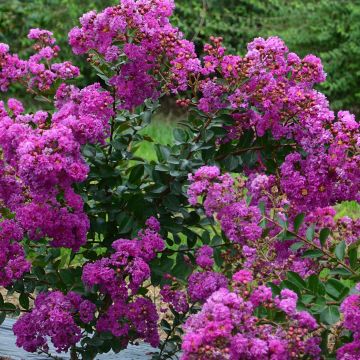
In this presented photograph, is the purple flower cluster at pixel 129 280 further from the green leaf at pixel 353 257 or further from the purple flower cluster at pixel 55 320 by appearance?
the green leaf at pixel 353 257

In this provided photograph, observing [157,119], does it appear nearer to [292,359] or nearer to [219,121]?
[219,121]

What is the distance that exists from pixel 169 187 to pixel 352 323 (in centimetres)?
80

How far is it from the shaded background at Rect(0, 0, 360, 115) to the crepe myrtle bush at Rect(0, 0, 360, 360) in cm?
571

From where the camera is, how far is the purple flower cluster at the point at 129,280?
2.40 m

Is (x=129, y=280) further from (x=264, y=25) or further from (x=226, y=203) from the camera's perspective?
(x=264, y=25)

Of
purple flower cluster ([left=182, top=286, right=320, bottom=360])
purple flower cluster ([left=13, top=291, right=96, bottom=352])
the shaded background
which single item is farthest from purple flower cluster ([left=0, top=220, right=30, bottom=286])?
the shaded background

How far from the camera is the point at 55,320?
2.46 metres

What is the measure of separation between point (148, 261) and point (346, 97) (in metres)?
6.47

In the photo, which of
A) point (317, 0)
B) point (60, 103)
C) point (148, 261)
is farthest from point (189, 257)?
point (317, 0)

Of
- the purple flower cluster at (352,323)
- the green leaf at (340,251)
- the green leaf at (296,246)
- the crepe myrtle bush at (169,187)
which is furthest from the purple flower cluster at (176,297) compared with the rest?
the purple flower cluster at (352,323)

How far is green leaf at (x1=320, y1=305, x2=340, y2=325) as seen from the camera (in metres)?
Answer: 2.15

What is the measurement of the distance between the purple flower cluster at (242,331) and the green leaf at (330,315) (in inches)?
5.5

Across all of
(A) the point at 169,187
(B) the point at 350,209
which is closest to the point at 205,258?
(A) the point at 169,187

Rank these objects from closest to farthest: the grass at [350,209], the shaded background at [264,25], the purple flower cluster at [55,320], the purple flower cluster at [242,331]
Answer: the purple flower cluster at [242,331]
the purple flower cluster at [55,320]
the grass at [350,209]
the shaded background at [264,25]
